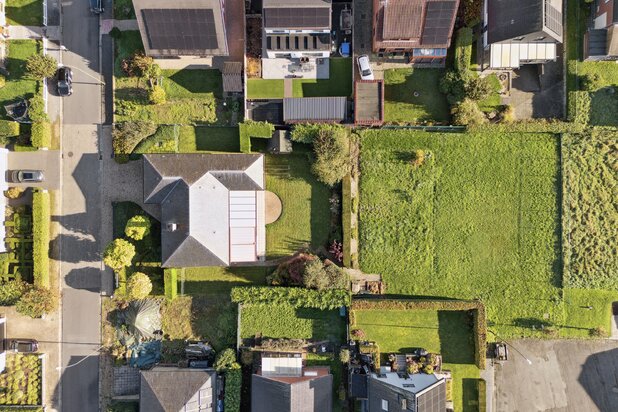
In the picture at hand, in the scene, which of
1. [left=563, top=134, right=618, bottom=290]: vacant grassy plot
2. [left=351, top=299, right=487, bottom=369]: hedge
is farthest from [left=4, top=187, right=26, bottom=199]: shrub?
[left=563, top=134, right=618, bottom=290]: vacant grassy plot

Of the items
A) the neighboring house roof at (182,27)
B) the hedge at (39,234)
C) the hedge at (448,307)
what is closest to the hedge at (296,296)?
the hedge at (448,307)

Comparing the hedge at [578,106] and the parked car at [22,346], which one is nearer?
the hedge at [578,106]

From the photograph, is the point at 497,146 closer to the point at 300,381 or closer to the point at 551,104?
the point at 551,104

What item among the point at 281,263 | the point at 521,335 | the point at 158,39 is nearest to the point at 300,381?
the point at 281,263

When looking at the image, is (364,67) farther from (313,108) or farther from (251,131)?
(251,131)

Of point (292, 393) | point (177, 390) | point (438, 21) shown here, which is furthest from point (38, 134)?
point (438, 21)

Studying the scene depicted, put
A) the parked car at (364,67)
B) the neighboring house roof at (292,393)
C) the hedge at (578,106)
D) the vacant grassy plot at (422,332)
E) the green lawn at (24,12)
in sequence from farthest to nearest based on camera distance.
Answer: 1. the green lawn at (24,12)
2. the vacant grassy plot at (422,332)
3. the parked car at (364,67)
4. the hedge at (578,106)
5. the neighboring house roof at (292,393)

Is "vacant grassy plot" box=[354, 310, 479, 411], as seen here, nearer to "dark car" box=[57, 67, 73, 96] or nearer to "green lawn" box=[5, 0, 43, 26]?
"dark car" box=[57, 67, 73, 96]

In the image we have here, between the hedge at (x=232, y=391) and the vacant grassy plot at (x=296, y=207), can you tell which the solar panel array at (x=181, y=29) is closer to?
the vacant grassy plot at (x=296, y=207)
